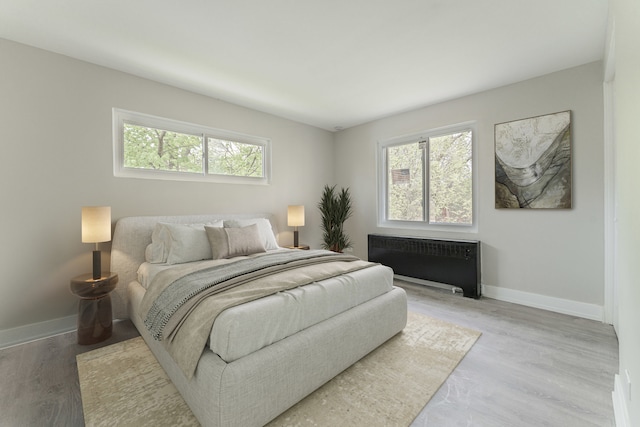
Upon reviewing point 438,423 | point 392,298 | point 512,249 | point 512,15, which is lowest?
point 438,423

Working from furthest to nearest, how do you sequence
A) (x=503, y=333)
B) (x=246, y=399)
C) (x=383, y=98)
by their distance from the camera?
(x=383, y=98)
(x=503, y=333)
(x=246, y=399)

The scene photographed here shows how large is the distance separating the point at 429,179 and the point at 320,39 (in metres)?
2.64

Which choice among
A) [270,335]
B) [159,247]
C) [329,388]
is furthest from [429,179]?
[159,247]

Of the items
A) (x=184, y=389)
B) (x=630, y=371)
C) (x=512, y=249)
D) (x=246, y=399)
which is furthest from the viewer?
(x=512, y=249)

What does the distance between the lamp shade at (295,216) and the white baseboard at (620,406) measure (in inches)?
134

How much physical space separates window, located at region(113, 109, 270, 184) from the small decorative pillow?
103cm

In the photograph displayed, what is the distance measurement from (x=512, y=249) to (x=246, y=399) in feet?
11.1

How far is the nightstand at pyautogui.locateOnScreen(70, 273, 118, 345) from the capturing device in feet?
7.58

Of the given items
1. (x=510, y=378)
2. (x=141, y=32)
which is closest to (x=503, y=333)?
(x=510, y=378)

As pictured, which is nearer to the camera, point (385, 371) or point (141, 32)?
point (385, 371)

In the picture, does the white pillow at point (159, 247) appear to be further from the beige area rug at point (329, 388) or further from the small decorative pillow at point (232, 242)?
the beige area rug at point (329, 388)

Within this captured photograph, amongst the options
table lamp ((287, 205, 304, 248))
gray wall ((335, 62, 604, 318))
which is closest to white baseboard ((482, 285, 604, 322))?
gray wall ((335, 62, 604, 318))

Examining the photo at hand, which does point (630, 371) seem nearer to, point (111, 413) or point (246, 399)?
point (246, 399)

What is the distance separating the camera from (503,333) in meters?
2.49
